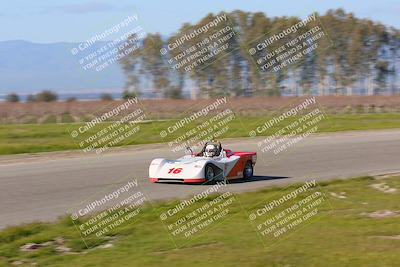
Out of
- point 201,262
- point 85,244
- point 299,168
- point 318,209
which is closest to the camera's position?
point 201,262

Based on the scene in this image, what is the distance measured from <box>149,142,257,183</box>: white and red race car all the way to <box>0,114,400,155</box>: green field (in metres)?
9.81

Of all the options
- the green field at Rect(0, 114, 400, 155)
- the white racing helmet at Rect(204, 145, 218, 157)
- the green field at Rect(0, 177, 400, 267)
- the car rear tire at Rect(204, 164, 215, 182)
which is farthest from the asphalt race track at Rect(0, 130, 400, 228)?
the green field at Rect(0, 114, 400, 155)

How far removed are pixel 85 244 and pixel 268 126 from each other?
26.6 metres

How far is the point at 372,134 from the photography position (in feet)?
109

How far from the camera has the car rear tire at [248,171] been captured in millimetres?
18359

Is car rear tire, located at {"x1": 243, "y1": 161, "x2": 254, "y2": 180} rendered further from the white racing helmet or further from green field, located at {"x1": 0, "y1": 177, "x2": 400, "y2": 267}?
green field, located at {"x1": 0, "y1": 177, "x2": 400, "y2": 267}

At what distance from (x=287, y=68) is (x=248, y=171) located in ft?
169

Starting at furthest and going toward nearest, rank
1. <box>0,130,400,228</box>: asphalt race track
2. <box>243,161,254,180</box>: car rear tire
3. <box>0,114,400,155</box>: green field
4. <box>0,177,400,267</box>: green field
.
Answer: <box>0,114,400,155</box>: green field
<box>243,161,254,180</box>: car rear tire
<box>0,130,400,228</box>: asphalt race track
<box>0,177,400,267</box>: green field

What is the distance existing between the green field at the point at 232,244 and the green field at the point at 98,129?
14.5 metres

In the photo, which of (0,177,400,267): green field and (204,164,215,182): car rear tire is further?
(204,164,215,182): car rear tire

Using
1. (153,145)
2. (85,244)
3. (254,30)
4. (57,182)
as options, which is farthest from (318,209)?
(254,30)

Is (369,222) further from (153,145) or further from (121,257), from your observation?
(153,145)

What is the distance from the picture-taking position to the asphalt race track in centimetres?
1469

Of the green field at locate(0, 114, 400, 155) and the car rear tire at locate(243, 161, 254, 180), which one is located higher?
the green field at locate(0, 114, 400, 155)
